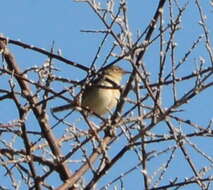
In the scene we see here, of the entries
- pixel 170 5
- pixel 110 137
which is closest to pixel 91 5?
pixel 170 5

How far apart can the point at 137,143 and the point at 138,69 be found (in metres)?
0.37

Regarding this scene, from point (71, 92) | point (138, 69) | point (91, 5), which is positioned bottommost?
point (138, 69)

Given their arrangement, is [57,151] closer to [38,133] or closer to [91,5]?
[38,133]

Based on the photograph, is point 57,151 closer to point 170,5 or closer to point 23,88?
point 23,88

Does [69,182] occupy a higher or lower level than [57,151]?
lower

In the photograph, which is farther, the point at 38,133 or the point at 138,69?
the point at 38,133

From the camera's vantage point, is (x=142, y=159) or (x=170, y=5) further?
(x=170, y=5)

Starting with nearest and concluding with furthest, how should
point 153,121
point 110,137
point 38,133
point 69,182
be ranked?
point 153,121
point 69,182
point 110,137
point 38,133

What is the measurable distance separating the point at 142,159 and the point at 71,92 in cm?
62

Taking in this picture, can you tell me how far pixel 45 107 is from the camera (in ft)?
16.1

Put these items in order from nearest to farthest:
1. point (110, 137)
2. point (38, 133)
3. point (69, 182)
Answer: point (69, 182) → point (110, 137) → point (38, 133)

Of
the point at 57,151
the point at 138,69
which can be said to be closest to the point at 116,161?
the point at 138,69

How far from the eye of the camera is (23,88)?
16.1 feet

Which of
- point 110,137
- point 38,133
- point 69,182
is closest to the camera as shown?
point 69,182
